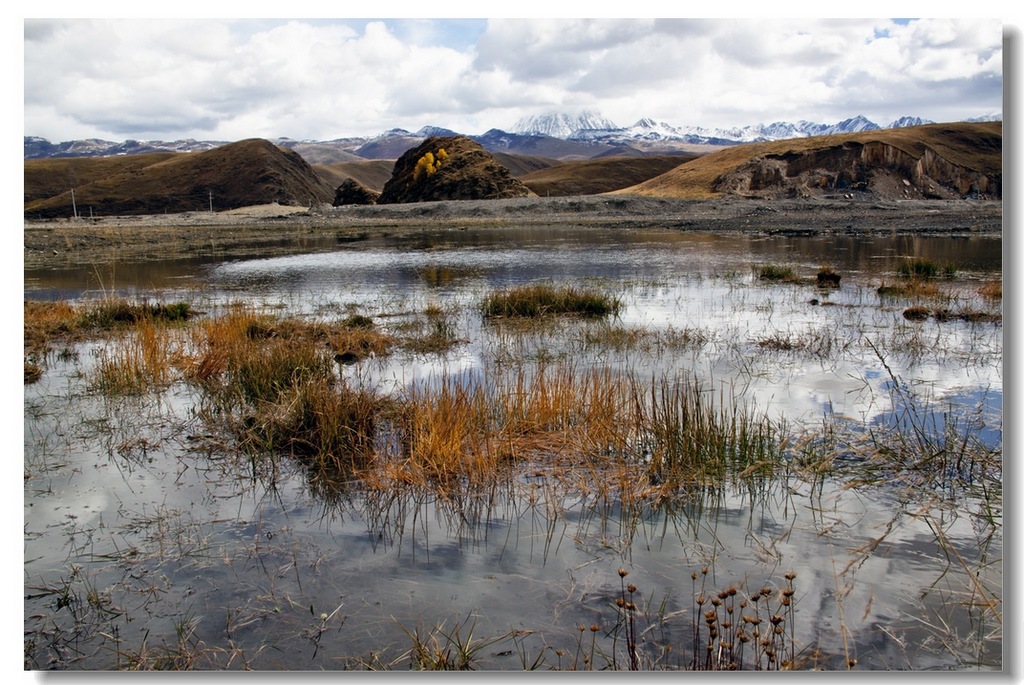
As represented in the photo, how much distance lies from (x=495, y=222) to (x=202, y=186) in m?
72.9

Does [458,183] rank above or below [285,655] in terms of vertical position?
above

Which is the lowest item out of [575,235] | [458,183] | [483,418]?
[483,418]

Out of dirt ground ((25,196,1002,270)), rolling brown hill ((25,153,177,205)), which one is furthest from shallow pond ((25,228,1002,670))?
rolling brown hill ((25,153,177,205))

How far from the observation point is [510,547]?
4.60 metres

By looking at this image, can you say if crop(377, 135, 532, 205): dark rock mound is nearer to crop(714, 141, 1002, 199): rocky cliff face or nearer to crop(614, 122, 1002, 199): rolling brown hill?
crop(614, 122, 1002, 199): rolling brown hill

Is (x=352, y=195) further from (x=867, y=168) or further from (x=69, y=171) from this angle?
(x=69, y=171)

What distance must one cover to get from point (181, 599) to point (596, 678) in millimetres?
2298

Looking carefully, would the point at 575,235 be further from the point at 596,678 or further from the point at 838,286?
the point at 596,678

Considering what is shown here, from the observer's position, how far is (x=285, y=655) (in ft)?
11.7

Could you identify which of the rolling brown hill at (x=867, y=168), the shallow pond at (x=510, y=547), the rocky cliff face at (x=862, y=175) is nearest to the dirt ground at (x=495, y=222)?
the rocky cliff face at (x=862, y=175)

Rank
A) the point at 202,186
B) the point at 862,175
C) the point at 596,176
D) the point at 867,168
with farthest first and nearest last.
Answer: the point at 596,176 → the point at 202,186 → the point at 867,168 → the point at 862,175

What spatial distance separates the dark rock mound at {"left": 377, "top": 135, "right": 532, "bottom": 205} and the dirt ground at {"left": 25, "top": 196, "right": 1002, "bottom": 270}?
8512 mm

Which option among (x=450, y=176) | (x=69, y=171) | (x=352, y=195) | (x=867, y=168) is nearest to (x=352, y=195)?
(x=352, y=195)

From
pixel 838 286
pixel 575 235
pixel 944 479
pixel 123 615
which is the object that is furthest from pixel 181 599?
pixel 575 235
